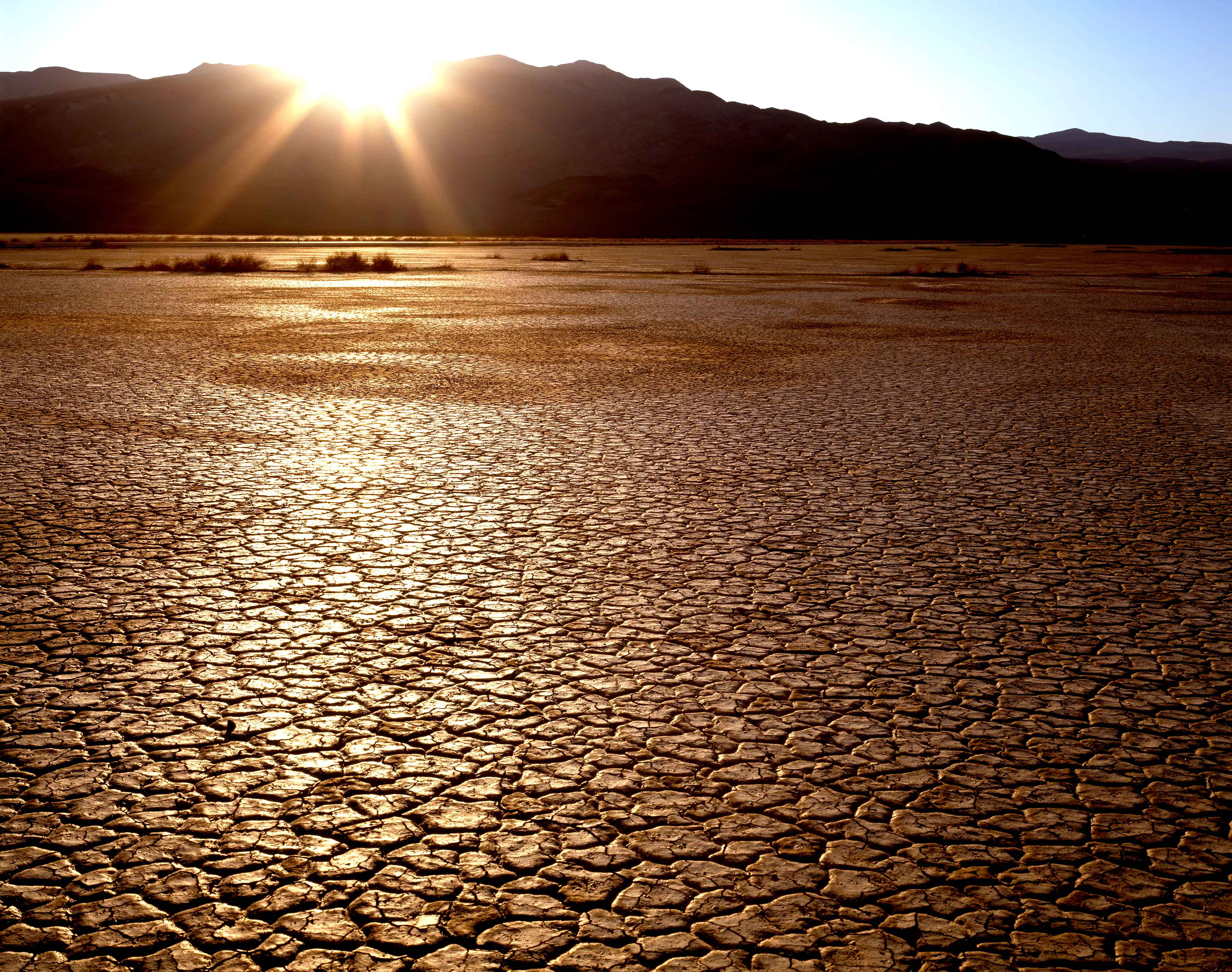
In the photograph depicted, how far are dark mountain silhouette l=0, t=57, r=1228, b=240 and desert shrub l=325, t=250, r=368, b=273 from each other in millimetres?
70063

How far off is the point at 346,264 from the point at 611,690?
32.8 m

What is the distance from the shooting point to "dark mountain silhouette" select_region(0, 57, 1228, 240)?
108 m

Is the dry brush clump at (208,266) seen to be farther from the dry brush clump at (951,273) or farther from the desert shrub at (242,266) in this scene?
the dry brush clump at (951,273)

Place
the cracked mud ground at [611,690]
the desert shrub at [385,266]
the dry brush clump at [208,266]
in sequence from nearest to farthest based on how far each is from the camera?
the cracked mud ground at [611,690]
the dry brush clump at [208,266]
the desert shrub at [385,266]

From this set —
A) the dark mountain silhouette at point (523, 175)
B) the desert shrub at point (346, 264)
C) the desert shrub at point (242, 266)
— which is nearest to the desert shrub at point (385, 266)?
the desert shrub at point (346, 264)

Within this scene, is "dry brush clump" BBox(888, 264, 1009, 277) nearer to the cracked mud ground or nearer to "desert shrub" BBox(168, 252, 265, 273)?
"desert shrub" BBox(168, 252, 265, 273)

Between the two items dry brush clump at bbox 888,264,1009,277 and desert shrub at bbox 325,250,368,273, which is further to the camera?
dry brush clump at bbox 888,264,1009,277

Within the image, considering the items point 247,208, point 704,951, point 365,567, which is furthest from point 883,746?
point 247,208

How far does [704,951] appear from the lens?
2.26 m

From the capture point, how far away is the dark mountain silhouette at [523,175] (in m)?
108

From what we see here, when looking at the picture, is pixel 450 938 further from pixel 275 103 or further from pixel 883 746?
pixel 275 103

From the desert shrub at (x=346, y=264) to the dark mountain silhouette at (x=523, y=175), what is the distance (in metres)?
70.1

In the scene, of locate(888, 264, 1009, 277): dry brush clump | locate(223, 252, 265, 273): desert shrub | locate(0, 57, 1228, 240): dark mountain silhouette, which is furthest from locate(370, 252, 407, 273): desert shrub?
locate(0, 57, 1228, 240): dark mountain silhouette

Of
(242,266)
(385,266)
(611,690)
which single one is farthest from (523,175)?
(611,690)
